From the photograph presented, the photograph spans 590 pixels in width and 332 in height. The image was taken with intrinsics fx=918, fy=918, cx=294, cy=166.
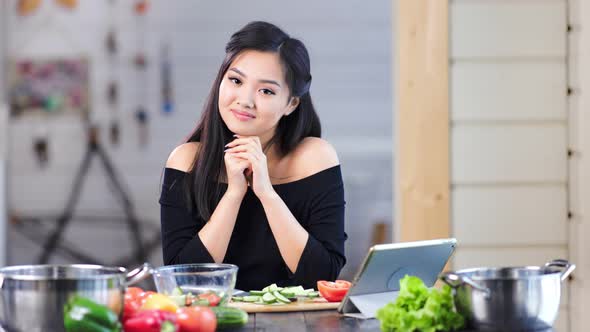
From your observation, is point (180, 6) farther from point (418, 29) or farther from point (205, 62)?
point (418, 29)

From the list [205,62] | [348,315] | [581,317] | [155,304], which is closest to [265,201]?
[348,315]

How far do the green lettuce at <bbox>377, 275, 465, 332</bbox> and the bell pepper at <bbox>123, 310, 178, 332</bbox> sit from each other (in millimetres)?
344

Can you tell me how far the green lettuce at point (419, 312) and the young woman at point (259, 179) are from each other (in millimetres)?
716

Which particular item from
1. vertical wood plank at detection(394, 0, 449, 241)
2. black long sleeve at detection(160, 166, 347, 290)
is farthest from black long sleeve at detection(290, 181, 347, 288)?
vertical wood plank at detection(394, 0, 449, 241)

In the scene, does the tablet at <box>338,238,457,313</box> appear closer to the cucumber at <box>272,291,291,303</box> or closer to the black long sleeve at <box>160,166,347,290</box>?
the cucumber at <box>272,291,291,303</box>

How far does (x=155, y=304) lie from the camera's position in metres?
1.50

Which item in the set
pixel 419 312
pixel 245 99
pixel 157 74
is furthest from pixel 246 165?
pixel 157 74

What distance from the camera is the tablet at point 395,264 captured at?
65.4 inches

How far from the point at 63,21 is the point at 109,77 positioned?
50cm

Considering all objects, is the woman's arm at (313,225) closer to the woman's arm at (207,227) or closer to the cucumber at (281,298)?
the woman's arm at (207,227)

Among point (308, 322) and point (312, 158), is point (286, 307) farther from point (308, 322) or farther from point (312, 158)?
point (312, 158)

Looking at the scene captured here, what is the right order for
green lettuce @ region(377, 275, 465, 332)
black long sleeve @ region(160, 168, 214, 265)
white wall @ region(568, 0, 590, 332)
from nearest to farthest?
green lettuce @ region(377, 275, 465, 332) < black long sleeve @ region(160, 168, 214, 265) < white wall @ region(568, 0, 590, 332)

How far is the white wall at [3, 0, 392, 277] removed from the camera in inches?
248

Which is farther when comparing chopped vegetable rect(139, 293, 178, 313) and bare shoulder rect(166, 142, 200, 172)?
bare shoulder rect(166, 142, 200, 172)
